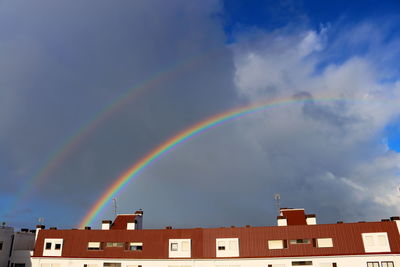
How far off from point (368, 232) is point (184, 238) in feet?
94.0

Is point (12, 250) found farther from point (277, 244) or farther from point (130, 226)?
point (277, 244)

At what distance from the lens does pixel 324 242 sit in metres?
51.0

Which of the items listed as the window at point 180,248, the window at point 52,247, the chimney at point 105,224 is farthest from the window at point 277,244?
the window at point 52,247

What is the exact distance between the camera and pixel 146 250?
182 feet

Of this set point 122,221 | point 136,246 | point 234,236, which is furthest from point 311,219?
point 122,221

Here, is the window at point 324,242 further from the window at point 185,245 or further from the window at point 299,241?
the window at point 185,245

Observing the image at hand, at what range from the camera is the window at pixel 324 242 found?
50.7 metres

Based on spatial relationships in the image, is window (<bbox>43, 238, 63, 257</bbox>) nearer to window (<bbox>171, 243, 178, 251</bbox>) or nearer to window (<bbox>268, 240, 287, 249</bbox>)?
window (<bbox>171, 243, 178, 251</bbox>)

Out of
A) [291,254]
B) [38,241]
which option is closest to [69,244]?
[38,241]

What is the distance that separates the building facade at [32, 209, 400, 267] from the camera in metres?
49.3

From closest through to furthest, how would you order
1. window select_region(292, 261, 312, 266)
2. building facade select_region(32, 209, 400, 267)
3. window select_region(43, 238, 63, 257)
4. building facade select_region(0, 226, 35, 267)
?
building facade select_region(32, 209, 400, 267) → window select_region(292, 261, 312, 266) → window select_region(43, 238, 63, 257) → building facade select_region(0, 226, 35, 267)

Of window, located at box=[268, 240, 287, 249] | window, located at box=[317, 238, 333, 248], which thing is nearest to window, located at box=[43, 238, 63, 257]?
window, located at box=[268, 240, 287, 249]

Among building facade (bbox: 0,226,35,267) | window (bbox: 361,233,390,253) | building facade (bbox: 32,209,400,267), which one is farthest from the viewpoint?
building facade (bbox: 0,226,35,267)

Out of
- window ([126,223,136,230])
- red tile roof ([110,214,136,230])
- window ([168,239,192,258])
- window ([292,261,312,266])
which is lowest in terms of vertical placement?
window ([292,261,312,266])
